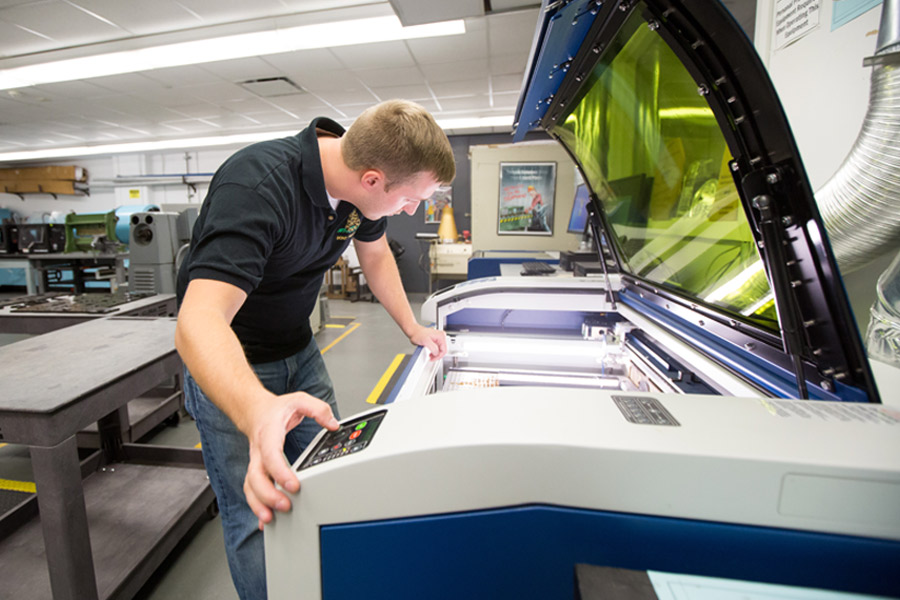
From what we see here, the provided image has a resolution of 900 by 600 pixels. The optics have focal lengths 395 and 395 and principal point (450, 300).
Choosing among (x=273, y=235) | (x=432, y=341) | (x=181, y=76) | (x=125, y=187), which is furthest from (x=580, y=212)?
(x=125, y=187)

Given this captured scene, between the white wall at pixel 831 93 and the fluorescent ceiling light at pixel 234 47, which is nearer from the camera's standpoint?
the white wall at pixel 831 93

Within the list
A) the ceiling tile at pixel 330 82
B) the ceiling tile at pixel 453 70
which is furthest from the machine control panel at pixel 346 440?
the ceiling tile at pixel 330 82

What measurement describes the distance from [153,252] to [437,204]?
19.2 feet

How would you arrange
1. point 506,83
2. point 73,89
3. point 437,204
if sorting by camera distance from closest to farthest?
point 73,89 → point 506,83 → point 437,204

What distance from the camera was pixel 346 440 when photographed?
0.66 m

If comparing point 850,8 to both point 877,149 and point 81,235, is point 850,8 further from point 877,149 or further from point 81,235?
point 81,235

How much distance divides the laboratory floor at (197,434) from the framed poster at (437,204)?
7.83ft

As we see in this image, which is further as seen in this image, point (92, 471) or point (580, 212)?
point (580, 212)

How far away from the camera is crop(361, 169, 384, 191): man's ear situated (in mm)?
1051

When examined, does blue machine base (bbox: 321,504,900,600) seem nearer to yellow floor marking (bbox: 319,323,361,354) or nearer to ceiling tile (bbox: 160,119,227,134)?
yellow floor marking (bbox: 319,323,361,354)

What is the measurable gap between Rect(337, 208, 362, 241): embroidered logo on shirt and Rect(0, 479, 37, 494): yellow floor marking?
2.69 metres

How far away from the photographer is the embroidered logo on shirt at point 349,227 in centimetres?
127

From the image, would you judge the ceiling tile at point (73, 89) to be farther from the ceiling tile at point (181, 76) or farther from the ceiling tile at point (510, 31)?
the ceiling tile at point (510, 31)

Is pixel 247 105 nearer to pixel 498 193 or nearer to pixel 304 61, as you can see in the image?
pixel 304 61
